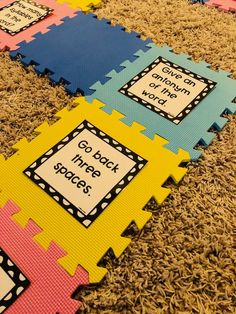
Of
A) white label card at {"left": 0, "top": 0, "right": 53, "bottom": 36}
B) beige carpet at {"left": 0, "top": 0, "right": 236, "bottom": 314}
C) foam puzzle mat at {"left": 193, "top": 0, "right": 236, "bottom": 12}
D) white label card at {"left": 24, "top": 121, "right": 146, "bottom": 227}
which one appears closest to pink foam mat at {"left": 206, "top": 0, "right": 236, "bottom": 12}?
foam puzzle mat at {"left": 193, "top": 0, "right": 236, "bottom": 12}

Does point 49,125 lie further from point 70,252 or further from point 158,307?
point 158,307

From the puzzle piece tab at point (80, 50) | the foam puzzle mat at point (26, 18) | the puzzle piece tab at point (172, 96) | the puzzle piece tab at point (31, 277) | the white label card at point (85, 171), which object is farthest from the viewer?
the foam puzzle mat at point (26, 18)

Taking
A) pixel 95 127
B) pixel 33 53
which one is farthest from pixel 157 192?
pixel 33 53

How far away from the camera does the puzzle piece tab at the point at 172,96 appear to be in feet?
3.25

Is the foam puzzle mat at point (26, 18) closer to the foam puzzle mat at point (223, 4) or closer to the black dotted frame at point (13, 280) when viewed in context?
the foam puzzle mat at point (223, 4)

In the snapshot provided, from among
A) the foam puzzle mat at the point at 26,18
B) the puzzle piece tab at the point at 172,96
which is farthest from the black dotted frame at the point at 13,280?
the foam puzzle mat at the point at 26,18

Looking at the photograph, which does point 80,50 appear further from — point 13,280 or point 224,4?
point 13,280

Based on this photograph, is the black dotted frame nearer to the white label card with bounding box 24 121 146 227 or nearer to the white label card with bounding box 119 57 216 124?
the white label card with bounding box 24 121 146 227

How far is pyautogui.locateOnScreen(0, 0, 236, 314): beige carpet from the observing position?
70 centimetres

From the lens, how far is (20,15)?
143 cm

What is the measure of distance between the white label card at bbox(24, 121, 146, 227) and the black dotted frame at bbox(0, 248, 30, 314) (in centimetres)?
19

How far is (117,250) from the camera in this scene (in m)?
0.76

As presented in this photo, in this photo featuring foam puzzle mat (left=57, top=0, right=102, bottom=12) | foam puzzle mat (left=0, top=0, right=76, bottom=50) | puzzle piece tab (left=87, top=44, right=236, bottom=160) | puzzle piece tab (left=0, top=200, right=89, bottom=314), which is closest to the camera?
puzzle piece tab (left=0, top=200, right=89, bottom=314)

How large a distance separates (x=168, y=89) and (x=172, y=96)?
0.04m
